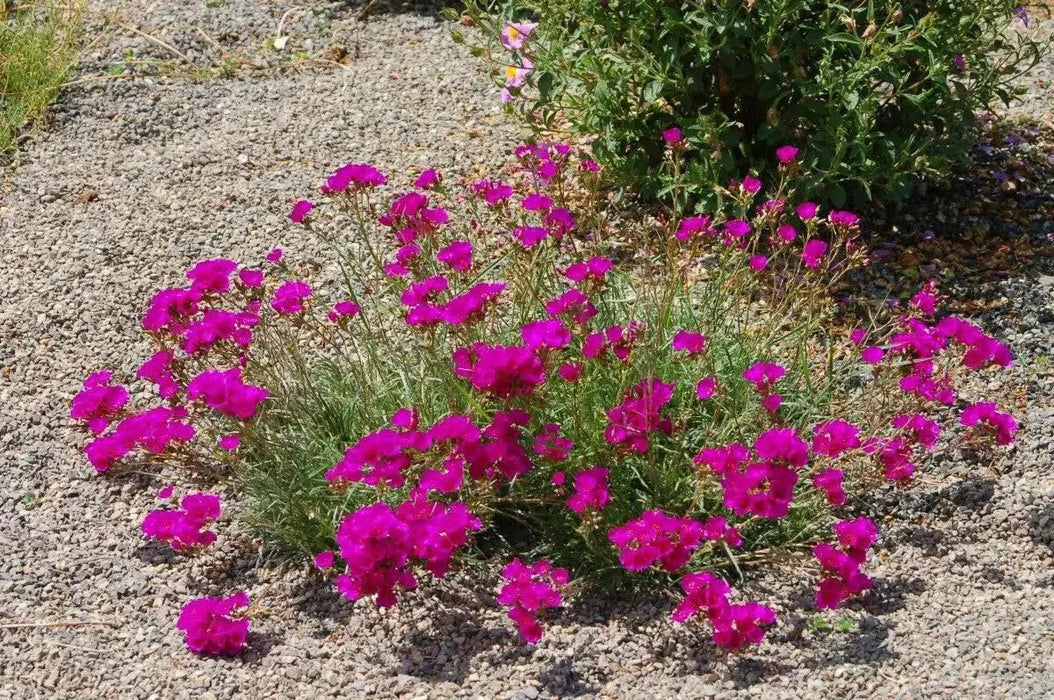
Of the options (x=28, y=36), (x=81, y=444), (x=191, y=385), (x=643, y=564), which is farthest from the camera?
(x=28, y=36)

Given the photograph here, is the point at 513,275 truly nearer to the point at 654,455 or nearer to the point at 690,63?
the point at 654,455

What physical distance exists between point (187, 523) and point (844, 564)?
5.06 ft

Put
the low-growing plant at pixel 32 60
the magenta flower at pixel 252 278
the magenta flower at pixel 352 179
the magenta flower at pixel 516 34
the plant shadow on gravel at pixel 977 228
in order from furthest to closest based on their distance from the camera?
the low-growing plant at pixel 32 60 → the magenta flower at pixel 516 34 → the plant shadow on gravel at pixel 977 228 → the magenta flower at pixel 352 179 → the magenta flower at pixel 252 278

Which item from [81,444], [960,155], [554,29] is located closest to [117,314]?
[81,444]

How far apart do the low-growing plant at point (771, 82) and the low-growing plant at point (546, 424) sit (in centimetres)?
56

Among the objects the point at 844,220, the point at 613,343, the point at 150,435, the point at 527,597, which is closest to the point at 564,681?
the point at 527,597

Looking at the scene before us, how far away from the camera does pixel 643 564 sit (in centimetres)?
262

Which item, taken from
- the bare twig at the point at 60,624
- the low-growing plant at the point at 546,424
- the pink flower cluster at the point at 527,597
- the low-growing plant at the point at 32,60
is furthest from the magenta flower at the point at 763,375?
the low-growing plant at the point at 32,60

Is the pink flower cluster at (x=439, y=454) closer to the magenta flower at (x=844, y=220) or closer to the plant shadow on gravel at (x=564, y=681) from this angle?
the plant shadow on gravel at (x=564, y=681)

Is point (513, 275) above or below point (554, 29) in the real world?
below

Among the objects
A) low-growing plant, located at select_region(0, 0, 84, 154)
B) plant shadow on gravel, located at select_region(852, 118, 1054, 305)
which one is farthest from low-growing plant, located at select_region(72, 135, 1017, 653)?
low-growing plant, located at select_region(0, 0, 84, 154)

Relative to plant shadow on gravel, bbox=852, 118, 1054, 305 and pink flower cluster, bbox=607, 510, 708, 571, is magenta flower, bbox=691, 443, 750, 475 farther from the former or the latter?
plant shadow on gravel, bbox=852, 118, 1054, 305

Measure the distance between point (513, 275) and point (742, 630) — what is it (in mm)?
1299

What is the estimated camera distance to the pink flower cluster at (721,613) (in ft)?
8.59
